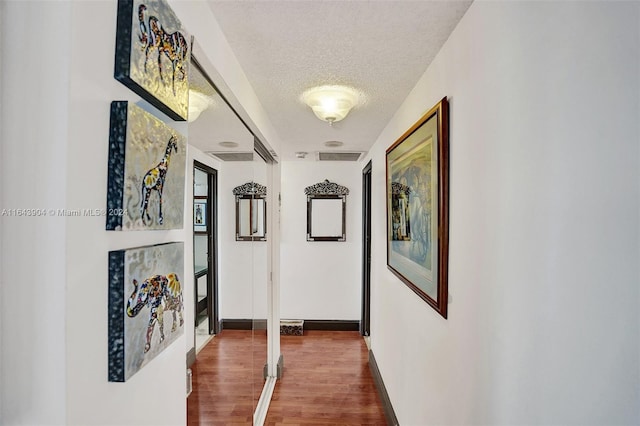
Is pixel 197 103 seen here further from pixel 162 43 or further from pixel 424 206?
pixel 424 206

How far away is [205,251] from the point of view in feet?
4.68

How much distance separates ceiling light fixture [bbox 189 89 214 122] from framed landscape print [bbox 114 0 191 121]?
22 centimetres

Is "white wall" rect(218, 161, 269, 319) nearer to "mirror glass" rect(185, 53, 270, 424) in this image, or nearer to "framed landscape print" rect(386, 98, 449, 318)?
"mirror glass" rect(185, 53, 270, 424)

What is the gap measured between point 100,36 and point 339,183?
13.5 ft

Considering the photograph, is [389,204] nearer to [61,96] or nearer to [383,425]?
[383,425]

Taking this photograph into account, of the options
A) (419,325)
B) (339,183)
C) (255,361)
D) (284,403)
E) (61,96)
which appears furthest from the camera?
(339,183)

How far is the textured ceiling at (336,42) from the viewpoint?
1.21 m

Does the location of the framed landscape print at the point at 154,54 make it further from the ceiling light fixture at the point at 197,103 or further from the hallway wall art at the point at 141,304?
the hallway wall art at the point at 141,304

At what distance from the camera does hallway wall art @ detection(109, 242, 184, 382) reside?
0.68m

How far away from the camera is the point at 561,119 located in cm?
76

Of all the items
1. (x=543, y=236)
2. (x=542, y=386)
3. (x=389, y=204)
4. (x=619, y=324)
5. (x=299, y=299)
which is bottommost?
(x=299, y=299)

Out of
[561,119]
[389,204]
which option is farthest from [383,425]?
[561,119]

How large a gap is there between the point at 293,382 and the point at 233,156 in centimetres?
239

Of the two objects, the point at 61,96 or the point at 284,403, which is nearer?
the point at 61,96
